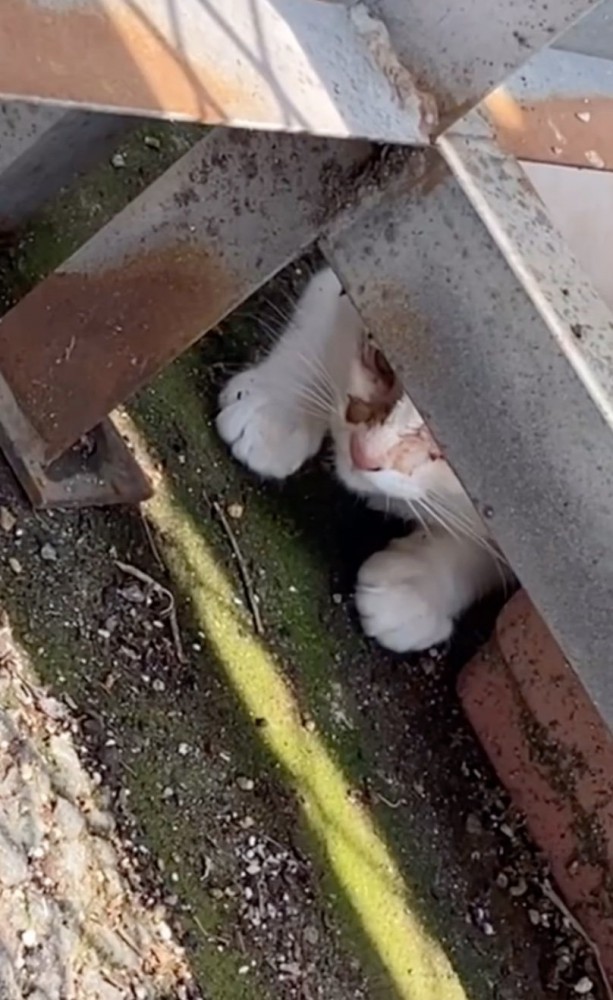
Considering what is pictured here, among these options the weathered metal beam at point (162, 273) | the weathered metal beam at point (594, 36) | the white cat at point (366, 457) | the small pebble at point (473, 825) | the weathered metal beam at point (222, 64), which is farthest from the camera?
the small pebble at point (473, 825)

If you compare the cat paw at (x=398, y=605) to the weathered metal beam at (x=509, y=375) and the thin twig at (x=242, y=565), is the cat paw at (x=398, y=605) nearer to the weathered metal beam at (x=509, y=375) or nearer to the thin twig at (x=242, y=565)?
the thin twig at (x=242, y=565)

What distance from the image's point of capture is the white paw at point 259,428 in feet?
5.63

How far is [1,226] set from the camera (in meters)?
1.63

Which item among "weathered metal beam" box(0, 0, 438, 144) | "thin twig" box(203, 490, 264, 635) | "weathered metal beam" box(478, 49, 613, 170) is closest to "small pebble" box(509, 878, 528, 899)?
"thin twig" box(203, 490, 264, 635)

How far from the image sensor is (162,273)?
4.15ft

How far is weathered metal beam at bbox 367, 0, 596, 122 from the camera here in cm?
99

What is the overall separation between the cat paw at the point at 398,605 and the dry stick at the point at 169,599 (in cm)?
26

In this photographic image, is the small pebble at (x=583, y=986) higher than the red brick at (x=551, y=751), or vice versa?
the red brick at (x=551, y=751)

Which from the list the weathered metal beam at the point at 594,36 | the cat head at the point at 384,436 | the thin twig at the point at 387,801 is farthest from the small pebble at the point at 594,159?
the thin twig at the point at 387,801

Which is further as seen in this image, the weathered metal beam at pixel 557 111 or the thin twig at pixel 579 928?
the thin twig at pixel 579 928

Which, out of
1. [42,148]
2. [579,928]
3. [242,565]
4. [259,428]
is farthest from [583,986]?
[42,148]

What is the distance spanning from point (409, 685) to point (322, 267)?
498mm

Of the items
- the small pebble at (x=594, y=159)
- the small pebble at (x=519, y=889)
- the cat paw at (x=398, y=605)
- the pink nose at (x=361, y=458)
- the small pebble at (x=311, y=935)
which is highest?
the small pebble at (x=594, y=159)

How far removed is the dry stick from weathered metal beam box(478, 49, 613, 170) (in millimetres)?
624
